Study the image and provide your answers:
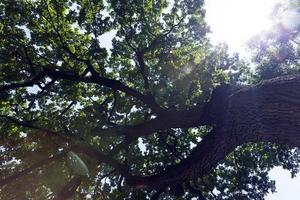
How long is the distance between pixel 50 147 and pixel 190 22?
25.6 ft

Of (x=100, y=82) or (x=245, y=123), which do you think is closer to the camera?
(x=245, y=123)

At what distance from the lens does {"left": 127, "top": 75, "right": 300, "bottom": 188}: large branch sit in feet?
19.2

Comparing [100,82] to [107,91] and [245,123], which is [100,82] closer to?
[107,91]

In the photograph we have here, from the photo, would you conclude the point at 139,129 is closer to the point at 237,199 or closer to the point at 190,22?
the point at 190,22

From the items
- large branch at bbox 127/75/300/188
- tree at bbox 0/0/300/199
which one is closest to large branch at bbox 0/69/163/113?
tree at bbox 0/0/300/199

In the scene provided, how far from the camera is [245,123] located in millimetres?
6609

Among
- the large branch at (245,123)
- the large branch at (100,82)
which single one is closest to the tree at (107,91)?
the large branch at (100,82)

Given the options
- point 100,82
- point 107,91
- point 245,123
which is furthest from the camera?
point 107,91

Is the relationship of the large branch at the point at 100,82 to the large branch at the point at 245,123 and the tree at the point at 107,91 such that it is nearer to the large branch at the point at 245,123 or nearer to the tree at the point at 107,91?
the tree at the point at 107,91

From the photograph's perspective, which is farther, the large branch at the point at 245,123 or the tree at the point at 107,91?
the tree at the point at 107,91

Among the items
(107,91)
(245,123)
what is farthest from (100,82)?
(245,123)

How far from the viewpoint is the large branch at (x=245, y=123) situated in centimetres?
586

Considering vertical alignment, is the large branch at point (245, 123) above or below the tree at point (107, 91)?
below

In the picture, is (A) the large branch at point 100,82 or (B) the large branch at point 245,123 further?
(A) the large branch at point 100,82
